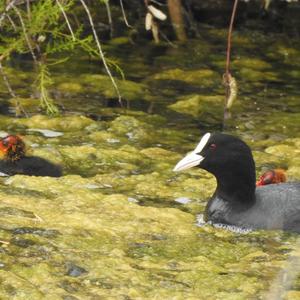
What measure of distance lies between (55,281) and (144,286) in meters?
0.48

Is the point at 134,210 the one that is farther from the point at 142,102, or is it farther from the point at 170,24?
the point at 170,24

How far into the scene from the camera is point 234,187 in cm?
677

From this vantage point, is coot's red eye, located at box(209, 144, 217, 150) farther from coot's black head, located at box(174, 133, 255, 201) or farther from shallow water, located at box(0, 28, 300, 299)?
shallow water, located at box(0, 28, 300, 299)

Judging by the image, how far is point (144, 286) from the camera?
5.48 meters

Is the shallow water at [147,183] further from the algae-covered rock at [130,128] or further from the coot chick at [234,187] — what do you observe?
the coot chick at [234,187]

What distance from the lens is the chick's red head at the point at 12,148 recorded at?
7516 millimetres

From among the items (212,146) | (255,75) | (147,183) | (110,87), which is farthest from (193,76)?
(212,146)

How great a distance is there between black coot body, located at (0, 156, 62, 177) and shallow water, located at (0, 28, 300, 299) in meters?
0.13

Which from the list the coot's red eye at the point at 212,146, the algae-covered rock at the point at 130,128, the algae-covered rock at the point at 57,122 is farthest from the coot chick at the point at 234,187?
the algae-covered rock at the point at 57,122

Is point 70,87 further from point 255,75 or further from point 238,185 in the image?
point 238,185

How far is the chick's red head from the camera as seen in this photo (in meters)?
7.52

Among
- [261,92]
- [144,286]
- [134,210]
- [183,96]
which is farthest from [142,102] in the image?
[144,286]

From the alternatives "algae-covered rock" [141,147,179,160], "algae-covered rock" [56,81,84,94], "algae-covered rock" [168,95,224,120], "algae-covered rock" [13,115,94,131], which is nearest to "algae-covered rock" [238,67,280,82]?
"algae-covered rock" [168,95,224,120]

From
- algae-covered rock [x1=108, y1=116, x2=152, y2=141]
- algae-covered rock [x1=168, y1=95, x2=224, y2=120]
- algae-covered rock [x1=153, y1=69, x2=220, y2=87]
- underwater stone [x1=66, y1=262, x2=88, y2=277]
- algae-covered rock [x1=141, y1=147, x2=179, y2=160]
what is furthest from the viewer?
algae-covered rock [x1=153, y1=69, x2=220, y2=87]
